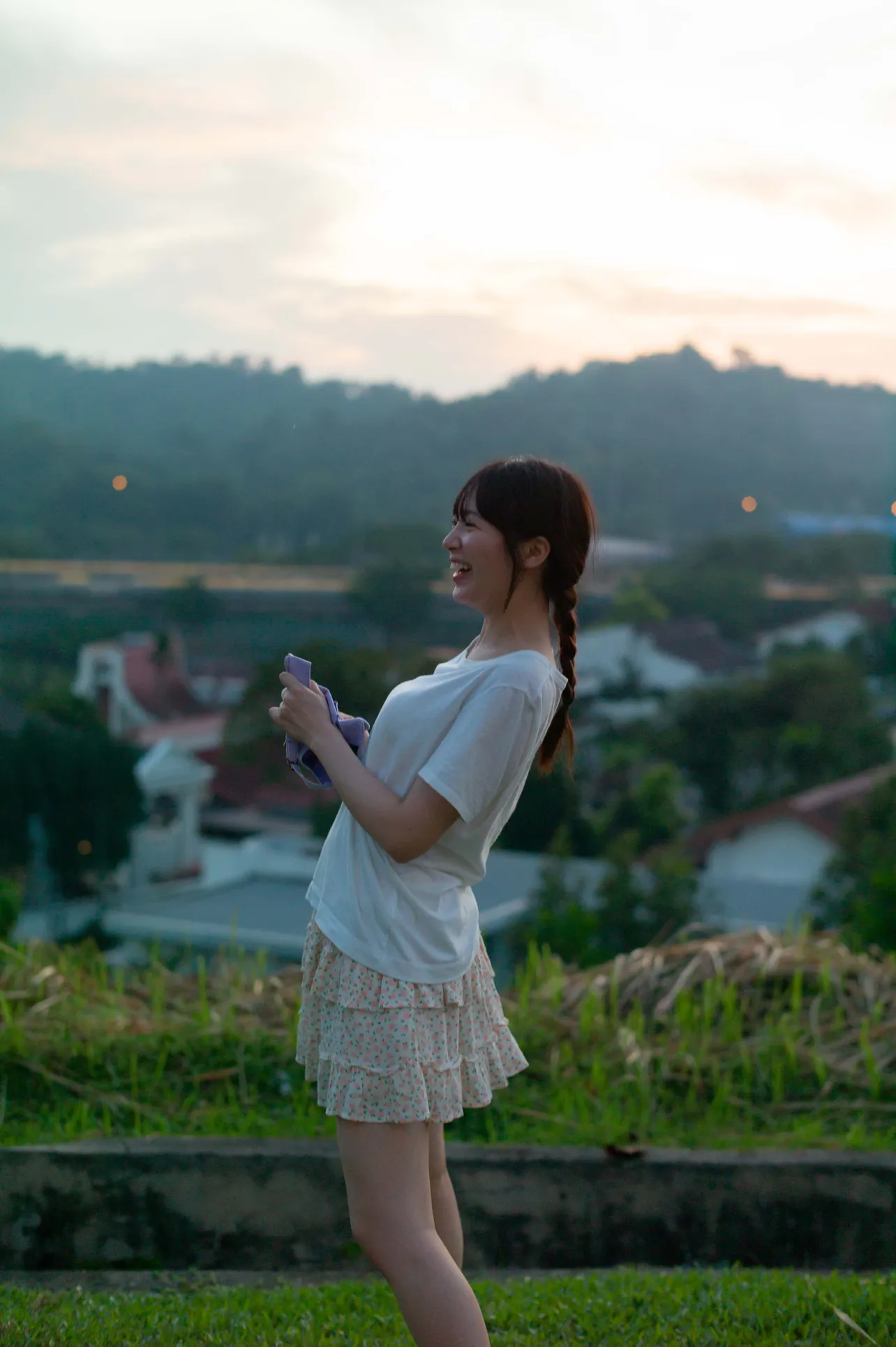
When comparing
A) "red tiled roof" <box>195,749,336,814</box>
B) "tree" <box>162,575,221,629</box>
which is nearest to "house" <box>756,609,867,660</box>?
"red tiled roof" <box>195,749,336,814</box>

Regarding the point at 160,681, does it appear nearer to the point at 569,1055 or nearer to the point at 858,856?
the point at 858,856

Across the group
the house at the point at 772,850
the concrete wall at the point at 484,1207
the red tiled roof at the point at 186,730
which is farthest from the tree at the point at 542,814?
the concrete wall at the point at 484,1207

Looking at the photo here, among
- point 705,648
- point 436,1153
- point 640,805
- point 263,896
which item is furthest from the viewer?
point 705,648

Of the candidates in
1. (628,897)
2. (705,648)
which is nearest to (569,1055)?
(628,897)

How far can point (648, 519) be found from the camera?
6.87m

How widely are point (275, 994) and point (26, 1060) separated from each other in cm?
60

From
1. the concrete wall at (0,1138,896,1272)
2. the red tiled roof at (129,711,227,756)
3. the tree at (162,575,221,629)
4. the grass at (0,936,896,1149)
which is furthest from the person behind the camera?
the tree at (162,575,221,629)

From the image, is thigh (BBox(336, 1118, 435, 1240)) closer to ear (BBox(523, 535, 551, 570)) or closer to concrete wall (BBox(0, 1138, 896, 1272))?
ear (BBox(523, 535, 551, 570))

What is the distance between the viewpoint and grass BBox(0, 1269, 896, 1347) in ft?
6.20

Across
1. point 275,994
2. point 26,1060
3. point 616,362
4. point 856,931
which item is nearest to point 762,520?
point 616,362

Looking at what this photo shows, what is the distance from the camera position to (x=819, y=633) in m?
7.73

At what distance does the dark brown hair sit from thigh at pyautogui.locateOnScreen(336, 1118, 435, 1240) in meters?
0.63

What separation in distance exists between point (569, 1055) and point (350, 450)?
384 centimetres

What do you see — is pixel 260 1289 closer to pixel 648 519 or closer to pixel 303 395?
pixel 303 395
